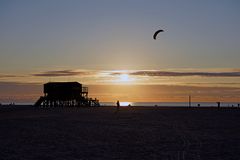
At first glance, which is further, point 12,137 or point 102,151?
point 12,137

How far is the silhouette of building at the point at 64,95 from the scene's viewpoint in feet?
262

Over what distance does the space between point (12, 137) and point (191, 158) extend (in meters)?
9.47

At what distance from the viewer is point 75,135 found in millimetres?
20594

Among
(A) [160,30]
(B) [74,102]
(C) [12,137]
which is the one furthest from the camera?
(B) [74,102]

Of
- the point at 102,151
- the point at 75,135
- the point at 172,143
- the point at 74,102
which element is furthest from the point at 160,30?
the point at 74,102

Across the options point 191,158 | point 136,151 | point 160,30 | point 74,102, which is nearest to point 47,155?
point 136,151

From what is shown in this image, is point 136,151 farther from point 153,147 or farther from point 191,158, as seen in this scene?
point 191,158

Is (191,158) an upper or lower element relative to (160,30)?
lower

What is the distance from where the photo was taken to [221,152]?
48.3ft

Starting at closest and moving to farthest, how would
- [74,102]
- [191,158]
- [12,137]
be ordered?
1. [191,158]
2. [12,137]
3. [74,102]

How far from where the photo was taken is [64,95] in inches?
3169

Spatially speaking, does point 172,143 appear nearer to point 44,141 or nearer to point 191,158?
point 191,158

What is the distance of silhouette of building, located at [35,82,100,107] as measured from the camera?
262 feet

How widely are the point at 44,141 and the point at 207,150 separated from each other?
674 centimetres
